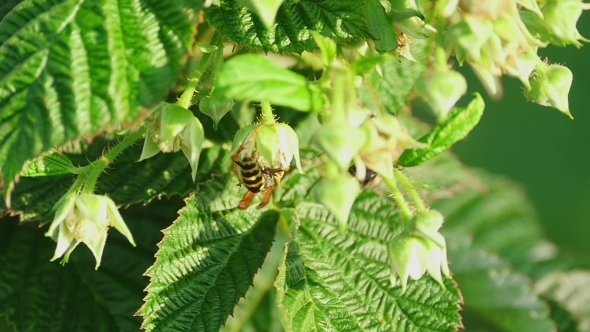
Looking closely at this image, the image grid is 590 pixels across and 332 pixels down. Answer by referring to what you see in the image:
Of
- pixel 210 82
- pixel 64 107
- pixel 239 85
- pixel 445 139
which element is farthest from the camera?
pixel 210 82

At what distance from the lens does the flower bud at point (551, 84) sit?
1232 millimetres

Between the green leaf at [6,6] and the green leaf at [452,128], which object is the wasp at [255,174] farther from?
the green leaf at [6,6]

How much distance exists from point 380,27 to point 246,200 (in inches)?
17.0

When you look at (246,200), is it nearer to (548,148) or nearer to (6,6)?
(6,6)

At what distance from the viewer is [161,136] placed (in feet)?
3.93

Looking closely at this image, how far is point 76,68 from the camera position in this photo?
43.3 inches

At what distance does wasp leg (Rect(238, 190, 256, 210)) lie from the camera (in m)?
1.44

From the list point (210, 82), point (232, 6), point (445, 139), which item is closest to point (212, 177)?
point (210, 82)

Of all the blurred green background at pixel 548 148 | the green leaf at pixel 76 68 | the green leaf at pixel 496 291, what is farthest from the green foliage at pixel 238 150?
the blurred green background at pixel 548 148

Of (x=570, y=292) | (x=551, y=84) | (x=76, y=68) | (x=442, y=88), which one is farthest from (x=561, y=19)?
(x=570, y=292)

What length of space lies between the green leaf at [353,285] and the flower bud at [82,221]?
0.33 metres

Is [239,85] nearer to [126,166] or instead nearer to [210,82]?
[210,82]

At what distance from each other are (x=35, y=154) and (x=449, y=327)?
2.63 ft

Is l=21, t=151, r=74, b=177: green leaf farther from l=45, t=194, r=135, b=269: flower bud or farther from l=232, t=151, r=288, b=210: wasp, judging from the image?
l=232, t=151, r=288, b=210: wasp
